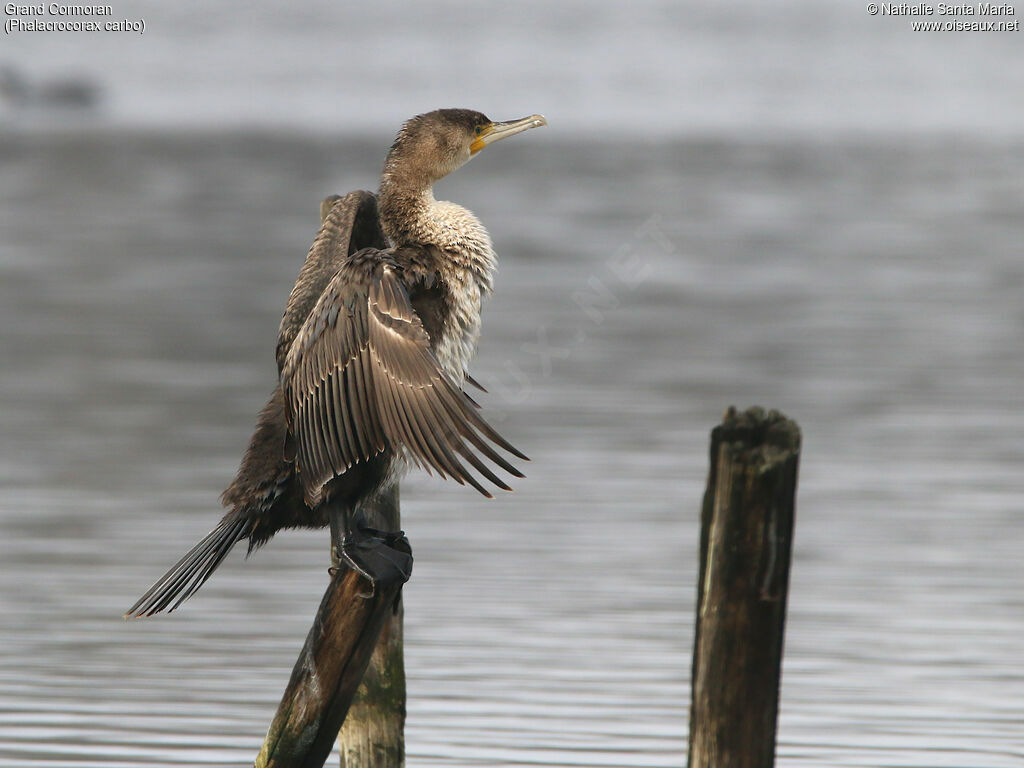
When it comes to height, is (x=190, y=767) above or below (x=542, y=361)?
below

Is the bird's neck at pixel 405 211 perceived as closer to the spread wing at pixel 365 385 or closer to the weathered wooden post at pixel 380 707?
the spread wing at pixel 365 385

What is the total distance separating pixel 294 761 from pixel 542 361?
8.80 meters

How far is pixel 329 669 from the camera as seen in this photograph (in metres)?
4.46

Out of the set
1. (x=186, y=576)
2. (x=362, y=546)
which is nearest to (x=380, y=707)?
(x=362, y=546)

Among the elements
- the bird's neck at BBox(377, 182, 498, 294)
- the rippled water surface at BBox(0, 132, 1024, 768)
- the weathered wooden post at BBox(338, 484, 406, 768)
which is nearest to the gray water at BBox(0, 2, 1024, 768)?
the rippled water surface at BBox(0, 132, 1024, 768)

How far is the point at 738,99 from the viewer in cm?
3906

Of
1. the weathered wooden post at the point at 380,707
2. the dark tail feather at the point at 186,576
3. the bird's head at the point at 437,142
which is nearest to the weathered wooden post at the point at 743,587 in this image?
the weathered wooden post at the point at 380,707

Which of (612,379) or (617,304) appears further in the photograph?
(617,304)

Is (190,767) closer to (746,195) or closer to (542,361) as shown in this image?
(542,361)

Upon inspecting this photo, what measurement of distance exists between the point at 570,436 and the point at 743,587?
6.80 meters

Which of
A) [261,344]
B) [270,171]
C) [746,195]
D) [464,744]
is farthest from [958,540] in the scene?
[270,171]

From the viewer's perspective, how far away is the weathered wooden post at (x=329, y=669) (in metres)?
4.46

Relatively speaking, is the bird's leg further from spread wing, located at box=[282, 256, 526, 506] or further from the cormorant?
spread wing, located at box=[282, 256, 526, 506]

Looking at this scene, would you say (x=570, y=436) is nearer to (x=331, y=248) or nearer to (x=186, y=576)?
(x=331, y=248)
